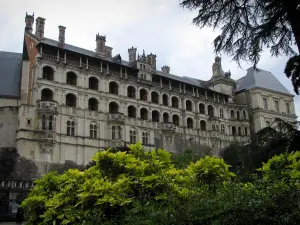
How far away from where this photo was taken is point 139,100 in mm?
51781

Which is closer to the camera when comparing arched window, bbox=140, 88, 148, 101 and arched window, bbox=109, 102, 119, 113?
arched window, bbox=109, 102, 119, 113

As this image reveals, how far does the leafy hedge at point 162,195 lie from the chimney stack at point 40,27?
3659 centimetres

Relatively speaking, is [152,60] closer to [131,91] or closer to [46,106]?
[131,91]

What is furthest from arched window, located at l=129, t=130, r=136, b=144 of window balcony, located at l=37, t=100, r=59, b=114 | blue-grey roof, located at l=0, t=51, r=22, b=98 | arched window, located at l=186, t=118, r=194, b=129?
blue-grey roof, located at l=0, t=51, r=22, b=98

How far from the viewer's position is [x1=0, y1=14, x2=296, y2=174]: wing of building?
4184cm

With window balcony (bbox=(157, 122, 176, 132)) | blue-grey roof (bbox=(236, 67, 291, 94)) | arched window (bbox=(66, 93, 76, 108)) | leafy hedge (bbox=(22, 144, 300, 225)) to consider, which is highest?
blue-grey roof (bbox=(236, 67, 291, 94))

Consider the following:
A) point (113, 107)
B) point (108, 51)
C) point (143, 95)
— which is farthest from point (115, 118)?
point (108, 51)

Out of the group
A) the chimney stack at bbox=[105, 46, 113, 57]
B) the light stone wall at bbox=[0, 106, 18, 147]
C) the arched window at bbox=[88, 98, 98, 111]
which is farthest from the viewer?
the chimney stack at bbox=[105, 46, 113, 57]

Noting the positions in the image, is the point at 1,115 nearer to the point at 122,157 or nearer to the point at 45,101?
the point at 45,101

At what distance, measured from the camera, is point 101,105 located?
4766 cm

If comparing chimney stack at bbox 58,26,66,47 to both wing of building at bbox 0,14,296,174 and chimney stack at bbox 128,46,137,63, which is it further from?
chimney stack at bbox 128,46,137,63

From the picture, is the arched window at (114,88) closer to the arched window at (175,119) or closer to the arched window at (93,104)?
the arched window at (93,104)

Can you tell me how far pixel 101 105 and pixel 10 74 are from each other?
1205 cm

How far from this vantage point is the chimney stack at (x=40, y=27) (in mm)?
46812
